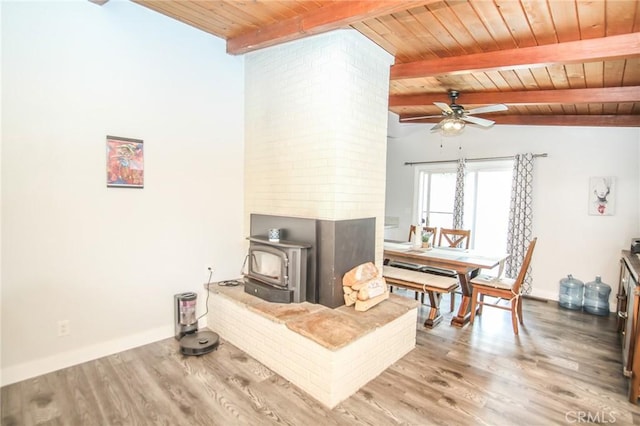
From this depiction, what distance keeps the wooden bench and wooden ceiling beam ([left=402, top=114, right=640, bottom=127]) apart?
2552mm

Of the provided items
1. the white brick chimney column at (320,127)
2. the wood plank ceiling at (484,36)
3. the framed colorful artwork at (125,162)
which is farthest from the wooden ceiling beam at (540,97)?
the framed colorful artwork at (125,162)

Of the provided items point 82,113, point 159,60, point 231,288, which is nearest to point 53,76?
point 82,113

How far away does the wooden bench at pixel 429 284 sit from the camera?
344cm

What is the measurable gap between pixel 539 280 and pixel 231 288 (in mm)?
4273

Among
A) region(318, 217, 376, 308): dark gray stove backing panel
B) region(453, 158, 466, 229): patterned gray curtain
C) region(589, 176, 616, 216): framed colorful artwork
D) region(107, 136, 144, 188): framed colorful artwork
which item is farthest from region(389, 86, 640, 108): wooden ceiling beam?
region(107, 136, 144, 188): framed colorful artwork

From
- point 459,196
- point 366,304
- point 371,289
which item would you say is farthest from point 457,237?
point 366,304

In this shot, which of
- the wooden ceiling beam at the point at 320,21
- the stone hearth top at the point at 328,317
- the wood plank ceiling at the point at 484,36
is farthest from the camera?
the stone hearth top at the point at 328,317

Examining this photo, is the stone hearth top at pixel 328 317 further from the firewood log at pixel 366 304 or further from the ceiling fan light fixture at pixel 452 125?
the ceiling fan light fixture at pixel 452 125

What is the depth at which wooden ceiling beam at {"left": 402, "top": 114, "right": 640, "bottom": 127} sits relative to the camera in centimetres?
393

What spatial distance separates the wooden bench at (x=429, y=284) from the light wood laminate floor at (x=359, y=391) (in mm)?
466

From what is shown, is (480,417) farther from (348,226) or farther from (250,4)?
(250,4)

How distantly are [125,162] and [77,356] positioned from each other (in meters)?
1.59

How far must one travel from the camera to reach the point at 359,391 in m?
2.31

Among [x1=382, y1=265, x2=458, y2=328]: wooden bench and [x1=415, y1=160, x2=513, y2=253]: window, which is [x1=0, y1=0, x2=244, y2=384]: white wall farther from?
[x1=415, y1=160, x2=513, y2=253]: window
